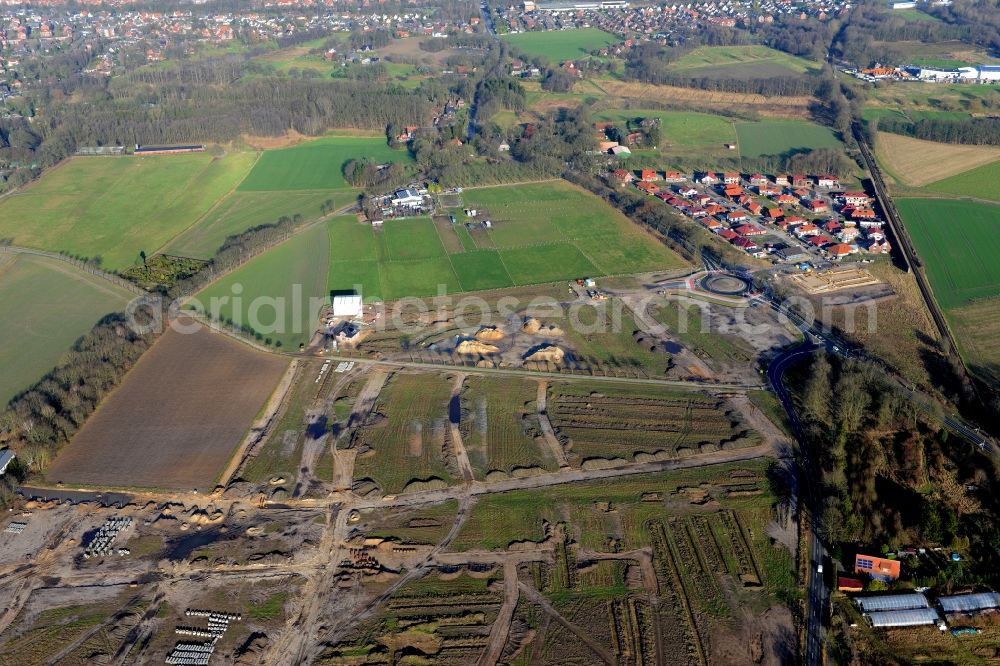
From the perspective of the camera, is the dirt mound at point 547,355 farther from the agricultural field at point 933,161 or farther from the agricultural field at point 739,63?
the agricultural field at point 739,63

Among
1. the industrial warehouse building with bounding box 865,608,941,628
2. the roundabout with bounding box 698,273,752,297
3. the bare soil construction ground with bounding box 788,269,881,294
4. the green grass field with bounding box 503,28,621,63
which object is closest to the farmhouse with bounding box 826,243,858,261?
the bare soil construction ground with bounding box 788,269,881,294

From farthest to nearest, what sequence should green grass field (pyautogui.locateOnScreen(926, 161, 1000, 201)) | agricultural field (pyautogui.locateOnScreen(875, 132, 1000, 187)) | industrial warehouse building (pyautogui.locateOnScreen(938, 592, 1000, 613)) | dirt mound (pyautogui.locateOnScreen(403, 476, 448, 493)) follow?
agricultural field (pyautogui.locateOnScreen(875, 132, 1000, 187))
green grass field (pyautogui.locateOnScreen(926, 161, 1000, 201))
dirt mound (pyautogui.locateOnScreen(403, 476, 448, 493))
industrial warehouse building (pyautogui.locateOnScreen(938, 592, 1000, 613))

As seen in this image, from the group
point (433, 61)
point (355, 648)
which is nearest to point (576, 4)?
point (433, 61)

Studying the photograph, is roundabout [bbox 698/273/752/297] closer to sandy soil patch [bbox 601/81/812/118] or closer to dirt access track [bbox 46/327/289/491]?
dirt access track [bbox 46/327/289/491]

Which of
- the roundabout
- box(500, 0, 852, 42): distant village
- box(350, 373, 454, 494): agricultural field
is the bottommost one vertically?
box(350, 373, 454, 494): agricultural field

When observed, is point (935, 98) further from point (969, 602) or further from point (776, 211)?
point (969, 602)

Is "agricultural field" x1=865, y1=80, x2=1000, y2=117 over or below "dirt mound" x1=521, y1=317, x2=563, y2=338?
over
